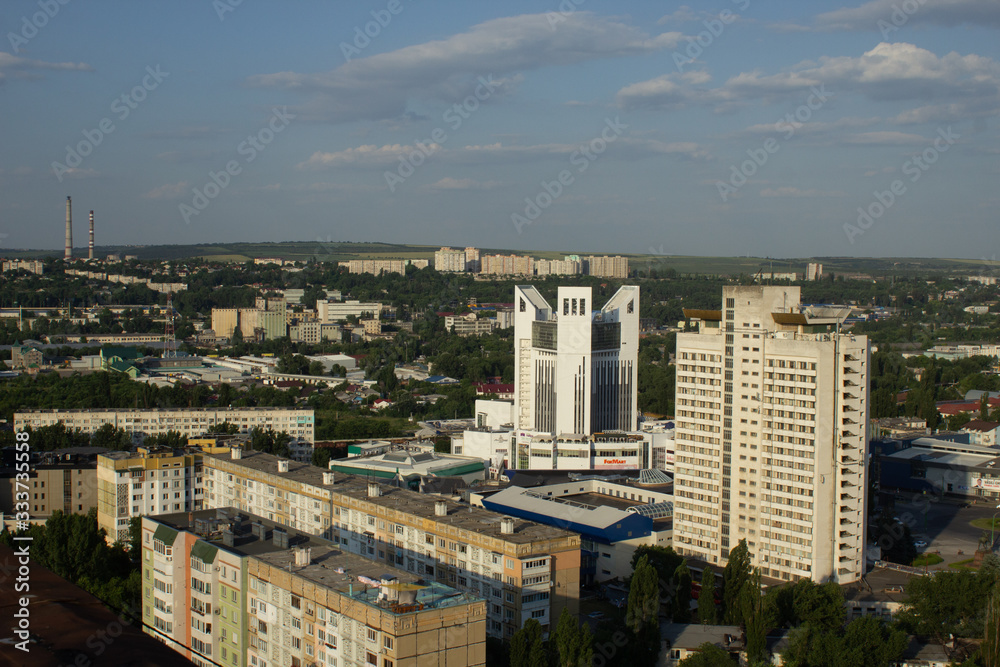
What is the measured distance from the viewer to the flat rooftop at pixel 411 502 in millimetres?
13223

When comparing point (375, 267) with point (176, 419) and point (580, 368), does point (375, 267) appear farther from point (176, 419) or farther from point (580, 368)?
point (580, 368)

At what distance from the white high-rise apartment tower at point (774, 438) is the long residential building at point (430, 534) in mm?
4398

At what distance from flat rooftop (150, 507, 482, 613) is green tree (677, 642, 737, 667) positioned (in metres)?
3.34

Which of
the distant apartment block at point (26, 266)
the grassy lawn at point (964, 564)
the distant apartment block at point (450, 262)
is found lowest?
the grassy lawn at point (964, 564)

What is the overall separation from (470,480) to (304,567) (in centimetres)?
1409

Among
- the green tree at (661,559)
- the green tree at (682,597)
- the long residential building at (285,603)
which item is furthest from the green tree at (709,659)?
the long residential building at (285,603)

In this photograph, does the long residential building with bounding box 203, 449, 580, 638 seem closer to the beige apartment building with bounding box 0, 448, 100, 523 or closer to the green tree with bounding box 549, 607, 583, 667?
the green tree with bounding box 549, 607, 583, 667

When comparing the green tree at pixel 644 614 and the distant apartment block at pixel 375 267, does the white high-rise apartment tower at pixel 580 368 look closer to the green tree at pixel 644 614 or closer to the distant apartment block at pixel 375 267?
the green tree at pixel 644 614

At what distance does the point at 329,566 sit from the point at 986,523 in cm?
1666

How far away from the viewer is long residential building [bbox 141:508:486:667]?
9578 mm

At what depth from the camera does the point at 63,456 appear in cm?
2145

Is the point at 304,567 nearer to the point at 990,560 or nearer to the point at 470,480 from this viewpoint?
the point at 990,560

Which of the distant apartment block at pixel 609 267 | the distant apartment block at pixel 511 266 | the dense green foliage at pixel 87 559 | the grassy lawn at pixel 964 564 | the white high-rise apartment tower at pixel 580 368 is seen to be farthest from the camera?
the distant apartment block at pixel 511 266

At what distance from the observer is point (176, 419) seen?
29.2 meters
